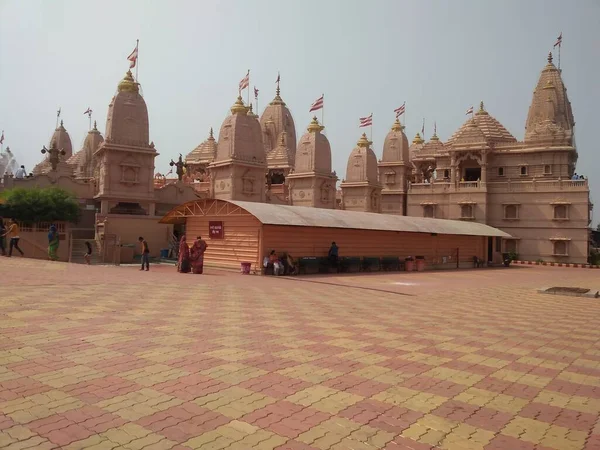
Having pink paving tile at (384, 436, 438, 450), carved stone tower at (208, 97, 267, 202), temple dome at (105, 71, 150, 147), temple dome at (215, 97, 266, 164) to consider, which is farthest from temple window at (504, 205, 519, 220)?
pink paving tile at (384, 436, 438, 450)

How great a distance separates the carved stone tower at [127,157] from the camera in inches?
1396

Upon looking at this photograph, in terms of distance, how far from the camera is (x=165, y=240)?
111 feet

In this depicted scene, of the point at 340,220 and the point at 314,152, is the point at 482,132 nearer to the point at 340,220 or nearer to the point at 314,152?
the point at 314,152

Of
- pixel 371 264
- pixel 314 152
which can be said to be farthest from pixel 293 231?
pixel 314 152

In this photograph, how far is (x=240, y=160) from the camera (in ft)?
129

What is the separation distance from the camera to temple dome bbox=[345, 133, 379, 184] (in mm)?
49500

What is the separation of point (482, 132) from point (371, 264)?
27.2 metres

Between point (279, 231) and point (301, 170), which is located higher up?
point (301, 170)

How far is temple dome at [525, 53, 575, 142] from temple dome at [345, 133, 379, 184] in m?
14.2

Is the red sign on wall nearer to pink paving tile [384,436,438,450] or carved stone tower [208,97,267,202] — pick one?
carved stone tower [208,97,267,202]

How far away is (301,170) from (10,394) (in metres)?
42.7

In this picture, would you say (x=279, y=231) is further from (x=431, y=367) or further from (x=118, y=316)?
(x=431, y=367)

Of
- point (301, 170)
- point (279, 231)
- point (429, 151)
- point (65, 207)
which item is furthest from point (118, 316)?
point (429, 151)

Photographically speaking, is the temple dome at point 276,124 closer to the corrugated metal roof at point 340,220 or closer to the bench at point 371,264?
the corrugated metal roof at point 340,220
